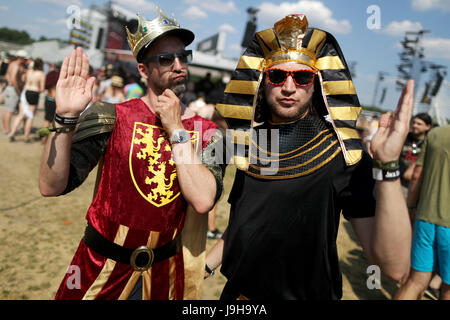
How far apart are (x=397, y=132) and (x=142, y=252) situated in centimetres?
133

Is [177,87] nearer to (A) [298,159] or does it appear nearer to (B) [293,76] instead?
(B) [293,76]

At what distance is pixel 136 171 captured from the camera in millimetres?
1630

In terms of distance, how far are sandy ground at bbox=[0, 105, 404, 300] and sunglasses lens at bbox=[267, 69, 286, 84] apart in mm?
2476

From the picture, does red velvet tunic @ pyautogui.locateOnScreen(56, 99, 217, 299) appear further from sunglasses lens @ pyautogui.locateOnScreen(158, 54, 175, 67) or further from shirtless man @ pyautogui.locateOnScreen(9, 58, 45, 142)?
shirtless man @ pyautogui.locateOnScreen(9, 58, 45, 142)

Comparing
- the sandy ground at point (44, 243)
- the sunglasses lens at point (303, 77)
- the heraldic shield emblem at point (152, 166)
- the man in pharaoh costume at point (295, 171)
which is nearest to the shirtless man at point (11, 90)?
the sandy ground at point (44, 243)

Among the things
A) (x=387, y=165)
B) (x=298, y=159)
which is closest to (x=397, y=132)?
(x=387, y=165)

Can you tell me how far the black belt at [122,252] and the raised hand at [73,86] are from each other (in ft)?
2.16

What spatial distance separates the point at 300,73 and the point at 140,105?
0.92 m

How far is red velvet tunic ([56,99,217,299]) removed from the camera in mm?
1627

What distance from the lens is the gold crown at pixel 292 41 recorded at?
158cm

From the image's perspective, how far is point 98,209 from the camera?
169cm

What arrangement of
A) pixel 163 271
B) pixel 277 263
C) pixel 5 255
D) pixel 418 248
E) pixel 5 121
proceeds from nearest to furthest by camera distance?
1. pixel 277 263
2. pixel 163 271
3. pixel 418 248
4. pixel 5 255
5. pixel 5 121
